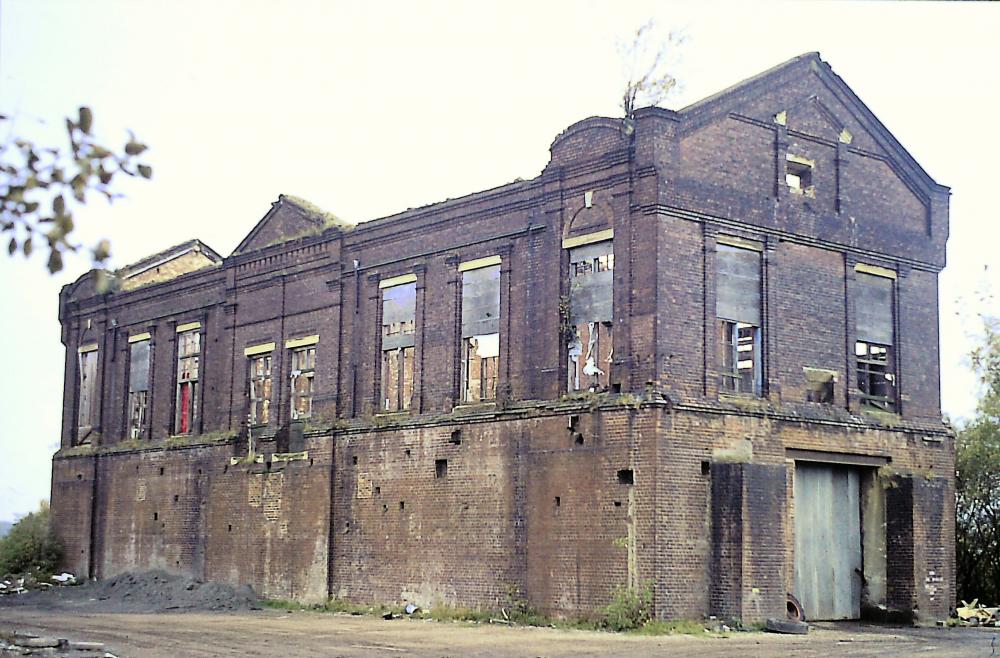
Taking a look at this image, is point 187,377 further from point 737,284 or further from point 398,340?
point 737,284

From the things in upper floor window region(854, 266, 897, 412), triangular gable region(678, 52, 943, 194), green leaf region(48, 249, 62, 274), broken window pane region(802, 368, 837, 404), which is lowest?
green leaf region(48, 249, 62, 274)

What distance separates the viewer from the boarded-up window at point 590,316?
23.3m

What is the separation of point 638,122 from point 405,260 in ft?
23.3

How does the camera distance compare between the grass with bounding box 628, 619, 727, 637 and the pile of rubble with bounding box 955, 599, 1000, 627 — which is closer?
the grass with bounding box 628, 619, 727, 637

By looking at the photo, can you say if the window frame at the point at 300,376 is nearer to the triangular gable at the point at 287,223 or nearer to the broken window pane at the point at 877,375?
the triangular gable at the point at 287,223

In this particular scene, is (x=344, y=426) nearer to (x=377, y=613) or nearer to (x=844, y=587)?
(x=377, y=613)

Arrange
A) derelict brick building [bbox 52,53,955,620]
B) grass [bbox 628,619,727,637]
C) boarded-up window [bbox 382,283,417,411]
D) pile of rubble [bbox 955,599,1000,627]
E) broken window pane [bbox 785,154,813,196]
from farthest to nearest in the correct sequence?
boarded-up window [bbox 382,283,417,411] < pile of rubble [bbox 955,599,1000,627] < broken window pane [bbox 785,154,813,196] < derelict brick building [bbox 52,53,955,620] < grass [bbox 628,619,727,637]

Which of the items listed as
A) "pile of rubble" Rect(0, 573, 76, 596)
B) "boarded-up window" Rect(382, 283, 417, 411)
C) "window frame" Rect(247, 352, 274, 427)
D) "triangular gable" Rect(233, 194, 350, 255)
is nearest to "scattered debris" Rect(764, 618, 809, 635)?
"boarded-up window" Rect(382, 283, 417, 411)

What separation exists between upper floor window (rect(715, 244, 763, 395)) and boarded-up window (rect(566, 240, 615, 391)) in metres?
1.95

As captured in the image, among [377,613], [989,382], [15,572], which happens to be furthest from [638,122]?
[15,572]

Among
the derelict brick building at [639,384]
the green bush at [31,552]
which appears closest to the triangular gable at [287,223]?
the derelict brick building at [639,384]

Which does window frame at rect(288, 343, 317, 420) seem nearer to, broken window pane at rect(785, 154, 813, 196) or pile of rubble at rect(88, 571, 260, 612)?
pile of rubble at rect(88, 571, 260, 612)

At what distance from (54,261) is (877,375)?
70.5 ft

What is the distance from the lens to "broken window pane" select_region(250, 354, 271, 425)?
31.3 meters
